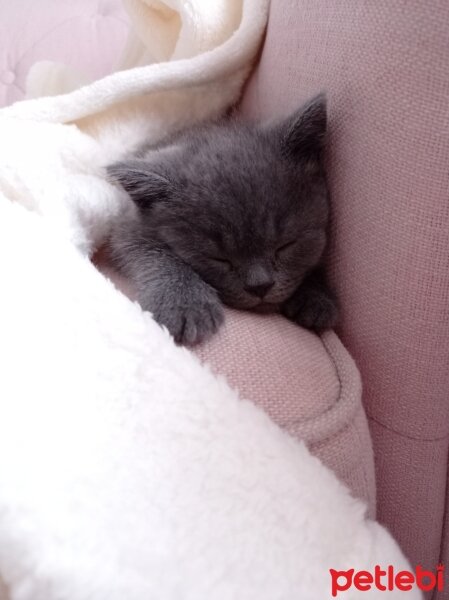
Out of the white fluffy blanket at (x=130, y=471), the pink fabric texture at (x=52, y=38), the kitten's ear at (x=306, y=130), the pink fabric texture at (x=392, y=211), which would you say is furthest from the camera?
the pink fabric texture at (x=52, y=38)

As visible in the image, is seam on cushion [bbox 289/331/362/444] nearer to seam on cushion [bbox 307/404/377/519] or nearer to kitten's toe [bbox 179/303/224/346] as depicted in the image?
seam on cushion [bbox 307/404/377/519]

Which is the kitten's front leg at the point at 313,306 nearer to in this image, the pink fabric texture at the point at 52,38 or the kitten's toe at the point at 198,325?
the kitten's toe at the point at 198,325

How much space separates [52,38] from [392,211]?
1.25 meters

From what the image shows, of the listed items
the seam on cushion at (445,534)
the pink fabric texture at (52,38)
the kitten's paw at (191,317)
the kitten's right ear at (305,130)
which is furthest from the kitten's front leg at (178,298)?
the pink fabric texture at (52,38)

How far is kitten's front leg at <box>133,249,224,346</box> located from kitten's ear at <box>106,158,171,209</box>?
0.08m

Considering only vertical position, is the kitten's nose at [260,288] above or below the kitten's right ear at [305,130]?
below

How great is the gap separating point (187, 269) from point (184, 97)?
0.36 meters

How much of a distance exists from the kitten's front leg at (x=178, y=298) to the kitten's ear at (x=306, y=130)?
23 cm

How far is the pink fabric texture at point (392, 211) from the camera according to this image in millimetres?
574

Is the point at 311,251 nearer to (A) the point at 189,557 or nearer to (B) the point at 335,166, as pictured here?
(B) the point at 335,166

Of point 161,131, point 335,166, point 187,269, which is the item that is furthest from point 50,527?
point 161,131

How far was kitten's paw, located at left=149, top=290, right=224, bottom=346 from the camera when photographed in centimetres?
63

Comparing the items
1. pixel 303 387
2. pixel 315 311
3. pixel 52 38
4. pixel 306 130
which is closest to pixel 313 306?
pixel 315 311

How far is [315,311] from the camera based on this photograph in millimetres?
701
